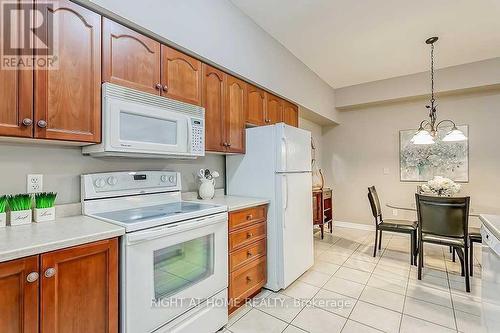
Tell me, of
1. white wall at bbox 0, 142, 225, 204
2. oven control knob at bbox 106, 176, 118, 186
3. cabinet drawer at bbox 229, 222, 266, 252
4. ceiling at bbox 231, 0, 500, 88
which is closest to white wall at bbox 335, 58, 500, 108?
ceiling at bbox 231, 0, 500, 88

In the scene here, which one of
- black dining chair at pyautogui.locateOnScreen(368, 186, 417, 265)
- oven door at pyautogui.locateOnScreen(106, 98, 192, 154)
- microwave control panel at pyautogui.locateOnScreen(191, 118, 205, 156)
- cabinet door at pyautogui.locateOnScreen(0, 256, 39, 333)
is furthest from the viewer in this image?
black dining chair at pyautogui.locateOnScreen(368, 186, 417, 265)

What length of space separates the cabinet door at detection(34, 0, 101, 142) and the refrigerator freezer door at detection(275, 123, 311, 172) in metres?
1.47

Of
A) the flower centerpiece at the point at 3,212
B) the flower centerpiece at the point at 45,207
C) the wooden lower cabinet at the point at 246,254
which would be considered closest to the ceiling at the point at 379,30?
the wooden lower cabinet at the point at 246,254

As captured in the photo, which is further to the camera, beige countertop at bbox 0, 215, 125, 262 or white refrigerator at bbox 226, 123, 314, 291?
white refrigerator at bbox 226, 123, 314, 291

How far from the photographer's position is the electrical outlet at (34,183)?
4.69 ft

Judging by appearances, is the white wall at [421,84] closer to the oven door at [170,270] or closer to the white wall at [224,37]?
the white wall at [224,37]

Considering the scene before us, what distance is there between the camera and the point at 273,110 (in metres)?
3.03

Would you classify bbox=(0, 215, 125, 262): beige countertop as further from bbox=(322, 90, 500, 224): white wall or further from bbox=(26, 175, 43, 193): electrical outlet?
bbox=(322, 90, 500, 224): white wall

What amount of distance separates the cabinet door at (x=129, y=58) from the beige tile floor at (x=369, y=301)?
1915mm

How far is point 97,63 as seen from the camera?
1472 millimetres

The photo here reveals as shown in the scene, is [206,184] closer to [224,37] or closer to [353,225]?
[224,37]

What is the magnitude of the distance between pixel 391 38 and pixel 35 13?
131 inches

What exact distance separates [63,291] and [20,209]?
60 centimetres

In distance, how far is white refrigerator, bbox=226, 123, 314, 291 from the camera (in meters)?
2.35
